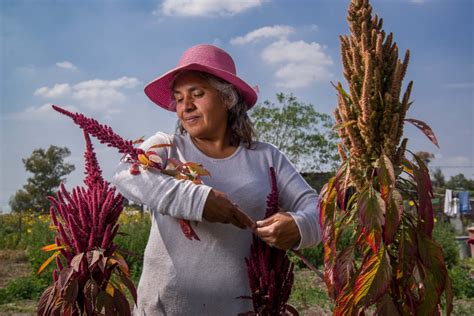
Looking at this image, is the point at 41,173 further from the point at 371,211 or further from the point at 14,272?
the point at 371,211

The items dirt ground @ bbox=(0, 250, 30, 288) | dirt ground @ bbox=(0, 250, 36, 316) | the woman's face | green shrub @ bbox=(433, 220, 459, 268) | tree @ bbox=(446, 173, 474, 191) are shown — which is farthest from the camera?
tree @ bbox=(446, 173, 474, 191)

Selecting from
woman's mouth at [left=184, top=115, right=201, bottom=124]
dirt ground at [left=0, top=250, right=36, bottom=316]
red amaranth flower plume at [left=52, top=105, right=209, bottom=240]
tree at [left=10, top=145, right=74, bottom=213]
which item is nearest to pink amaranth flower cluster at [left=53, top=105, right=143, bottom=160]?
red amaranth flower plume at [left=52, top=105, right=209, bottom=240]

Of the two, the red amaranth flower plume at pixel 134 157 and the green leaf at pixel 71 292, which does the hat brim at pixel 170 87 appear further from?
the green leaf at pixel 71 292

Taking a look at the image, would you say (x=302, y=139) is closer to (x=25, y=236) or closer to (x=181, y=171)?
(x=25, y=236)

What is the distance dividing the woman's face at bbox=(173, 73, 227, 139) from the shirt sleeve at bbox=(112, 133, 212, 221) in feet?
0.85

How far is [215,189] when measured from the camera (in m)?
1.95

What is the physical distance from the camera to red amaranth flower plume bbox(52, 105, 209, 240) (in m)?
1.78

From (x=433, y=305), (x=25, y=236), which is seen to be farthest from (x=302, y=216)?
A: (x=25, y=236)

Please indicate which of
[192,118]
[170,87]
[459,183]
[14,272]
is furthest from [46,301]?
[459,183]

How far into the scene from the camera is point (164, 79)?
2104 millimetres

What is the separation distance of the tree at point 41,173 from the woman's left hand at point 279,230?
24854mm

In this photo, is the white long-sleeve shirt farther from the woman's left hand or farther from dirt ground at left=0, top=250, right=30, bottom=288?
dirt ground at left=0, top=250, right=30, bottom=288

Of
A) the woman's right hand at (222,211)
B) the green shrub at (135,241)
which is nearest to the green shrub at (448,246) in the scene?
the green shrub at (135,241)

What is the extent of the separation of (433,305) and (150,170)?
0.97 m
